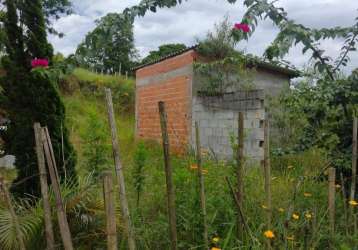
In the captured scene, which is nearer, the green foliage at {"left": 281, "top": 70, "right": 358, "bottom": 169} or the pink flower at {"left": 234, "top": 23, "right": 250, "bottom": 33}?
the pink flower at {"left": 234, "top": 23, "right": 250, "bottom": 33}

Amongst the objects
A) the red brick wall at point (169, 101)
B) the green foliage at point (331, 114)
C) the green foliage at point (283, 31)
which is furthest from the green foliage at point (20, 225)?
the red brick wall at point (169, 101)

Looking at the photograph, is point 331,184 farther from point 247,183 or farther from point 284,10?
point 284,10

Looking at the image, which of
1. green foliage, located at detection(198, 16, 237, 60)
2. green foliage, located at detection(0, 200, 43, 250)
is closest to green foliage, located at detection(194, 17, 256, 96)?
green foliage, located at detection(198, 16, 237, 60)

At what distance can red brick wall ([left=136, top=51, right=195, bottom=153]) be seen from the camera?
313 inches

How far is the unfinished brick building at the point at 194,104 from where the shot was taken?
6258mm

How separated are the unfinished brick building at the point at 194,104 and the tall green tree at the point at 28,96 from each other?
2.92m

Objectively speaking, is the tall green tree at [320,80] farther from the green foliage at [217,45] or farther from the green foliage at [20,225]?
the green foliage at [217,45]

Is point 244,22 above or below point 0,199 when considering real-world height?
above

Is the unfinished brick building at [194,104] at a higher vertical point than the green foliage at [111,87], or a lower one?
lower

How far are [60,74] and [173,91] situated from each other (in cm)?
640

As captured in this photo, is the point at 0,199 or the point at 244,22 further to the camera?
the point at 0,199

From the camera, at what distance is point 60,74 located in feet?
7.30

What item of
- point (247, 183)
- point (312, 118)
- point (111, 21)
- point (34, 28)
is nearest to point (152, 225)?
point (247, 183)

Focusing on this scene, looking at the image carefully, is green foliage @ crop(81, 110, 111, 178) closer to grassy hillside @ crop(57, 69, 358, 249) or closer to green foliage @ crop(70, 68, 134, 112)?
grassy hillside @ crop(57, 69, 358, 249)
